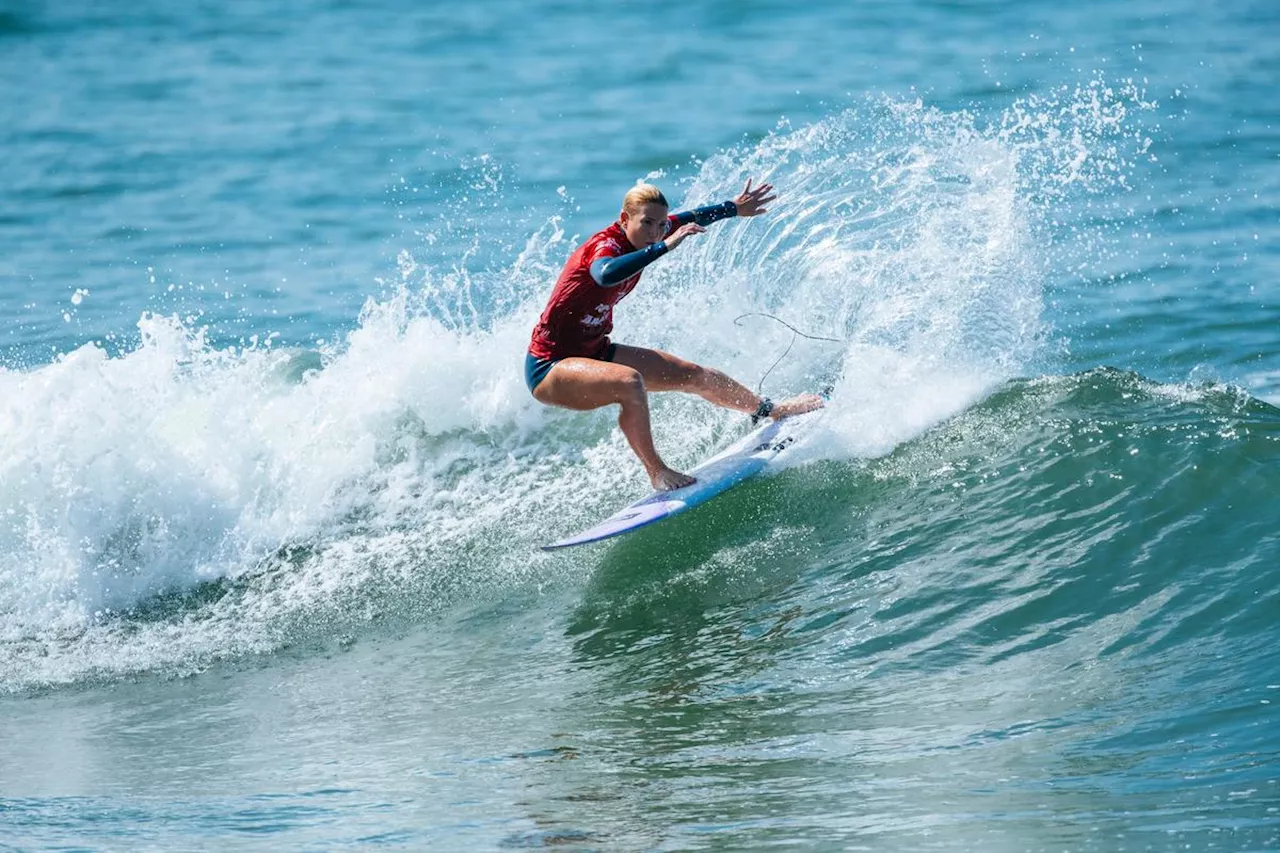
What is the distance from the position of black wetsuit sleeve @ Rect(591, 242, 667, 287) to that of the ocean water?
1649 mm

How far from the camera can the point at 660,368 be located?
812 cm

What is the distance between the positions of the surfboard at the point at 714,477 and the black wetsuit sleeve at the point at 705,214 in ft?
4.33

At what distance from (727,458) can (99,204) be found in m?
12.1

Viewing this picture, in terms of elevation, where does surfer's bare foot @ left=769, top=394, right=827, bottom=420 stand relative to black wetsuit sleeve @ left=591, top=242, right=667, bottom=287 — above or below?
below

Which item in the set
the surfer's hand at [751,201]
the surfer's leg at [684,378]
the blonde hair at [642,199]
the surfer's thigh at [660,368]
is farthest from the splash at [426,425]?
the blonde hair at [642,199]

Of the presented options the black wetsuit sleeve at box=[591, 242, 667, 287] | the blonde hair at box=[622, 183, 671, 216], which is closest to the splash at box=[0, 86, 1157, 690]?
the black wetsuit sleeve at box=[591, 242, 667, 287]

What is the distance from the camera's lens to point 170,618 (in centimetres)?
824

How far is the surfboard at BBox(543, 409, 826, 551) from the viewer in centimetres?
783

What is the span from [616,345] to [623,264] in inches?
32.2

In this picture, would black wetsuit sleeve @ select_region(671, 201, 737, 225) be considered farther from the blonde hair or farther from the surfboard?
the surfboard

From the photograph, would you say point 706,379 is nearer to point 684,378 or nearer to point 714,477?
point 684,378

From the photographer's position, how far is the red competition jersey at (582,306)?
7605 millimetres

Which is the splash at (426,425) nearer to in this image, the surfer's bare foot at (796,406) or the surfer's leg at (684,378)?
the surfer's bare foot at (796,406)

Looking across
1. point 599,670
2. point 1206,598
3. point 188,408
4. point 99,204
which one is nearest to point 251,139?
point 99,204
